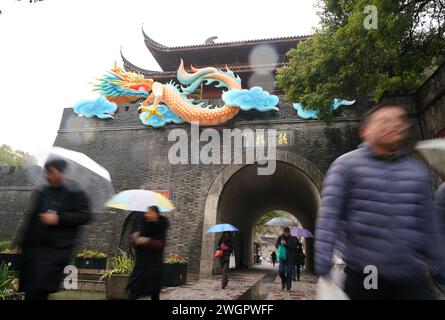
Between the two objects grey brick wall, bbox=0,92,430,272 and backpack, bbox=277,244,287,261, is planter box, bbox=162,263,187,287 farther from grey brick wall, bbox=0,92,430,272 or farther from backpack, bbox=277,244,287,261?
backpack, bbox=277,244,287,261

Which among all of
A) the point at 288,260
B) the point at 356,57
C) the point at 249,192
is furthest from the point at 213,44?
the point at 288,260

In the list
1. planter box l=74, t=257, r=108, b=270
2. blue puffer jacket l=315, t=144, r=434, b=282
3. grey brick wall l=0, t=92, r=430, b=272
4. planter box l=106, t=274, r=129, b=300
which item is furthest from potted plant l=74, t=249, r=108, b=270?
blue puffer jacket l=315, t=144, r=434, b=282

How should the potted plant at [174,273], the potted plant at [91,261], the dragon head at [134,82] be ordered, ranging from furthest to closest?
the dragon head at [134,82] → the potted plant at [91,261] → the potted plant at [174,273]

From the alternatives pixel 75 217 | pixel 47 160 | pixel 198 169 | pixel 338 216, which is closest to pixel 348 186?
pixel 338 216

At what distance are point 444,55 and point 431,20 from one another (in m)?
0.95

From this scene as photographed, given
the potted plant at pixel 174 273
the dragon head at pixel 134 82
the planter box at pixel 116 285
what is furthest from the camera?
the dragon head at pixel 134 82

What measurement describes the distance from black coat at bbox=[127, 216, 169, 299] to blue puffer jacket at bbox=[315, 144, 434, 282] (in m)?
2.22

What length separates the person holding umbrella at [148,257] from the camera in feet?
11.2

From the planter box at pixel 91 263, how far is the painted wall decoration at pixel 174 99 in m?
5.11

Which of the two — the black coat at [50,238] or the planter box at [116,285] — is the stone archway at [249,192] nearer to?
the planter box at [116,285]

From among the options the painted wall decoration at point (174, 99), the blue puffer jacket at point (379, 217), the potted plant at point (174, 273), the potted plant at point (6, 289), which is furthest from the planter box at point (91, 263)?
the blue puffer jacket at point (379, 217)

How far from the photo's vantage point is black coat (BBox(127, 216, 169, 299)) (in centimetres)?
341

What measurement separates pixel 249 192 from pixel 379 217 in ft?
40.9
